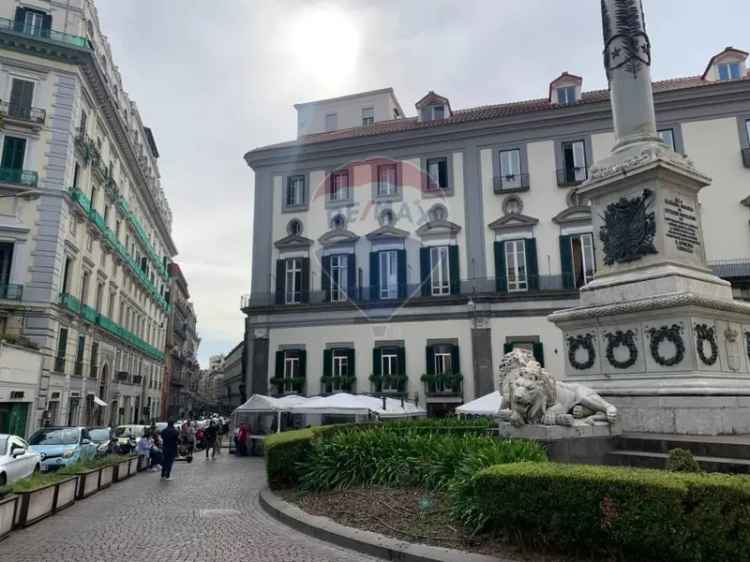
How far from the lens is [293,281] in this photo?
33.3 m

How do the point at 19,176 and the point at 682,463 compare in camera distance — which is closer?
the point at 682,463

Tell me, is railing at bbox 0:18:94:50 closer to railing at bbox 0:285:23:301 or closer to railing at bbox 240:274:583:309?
railing at bbox 0:285:23:301

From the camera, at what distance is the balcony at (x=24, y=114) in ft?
97.9

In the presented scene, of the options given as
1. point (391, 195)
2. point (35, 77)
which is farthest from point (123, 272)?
point (391, 195)

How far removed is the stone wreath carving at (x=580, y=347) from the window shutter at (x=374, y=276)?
20656 millimetres

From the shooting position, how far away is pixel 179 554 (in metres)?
7.35

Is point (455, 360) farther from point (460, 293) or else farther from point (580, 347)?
point (580, 347)

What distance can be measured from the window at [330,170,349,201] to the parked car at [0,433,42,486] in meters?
22.1

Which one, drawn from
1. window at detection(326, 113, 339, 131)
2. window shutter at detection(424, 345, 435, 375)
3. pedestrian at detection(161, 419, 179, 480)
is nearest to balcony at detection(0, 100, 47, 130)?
window at detection(326, 113, 339, 131)

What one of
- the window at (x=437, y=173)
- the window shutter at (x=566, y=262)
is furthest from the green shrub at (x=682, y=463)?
Result: the window at (x=437, y=173)

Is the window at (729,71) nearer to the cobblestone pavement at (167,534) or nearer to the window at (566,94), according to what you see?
the window at (566,94)

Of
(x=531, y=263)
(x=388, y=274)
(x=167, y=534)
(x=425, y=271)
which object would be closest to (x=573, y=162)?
(x=531, y=263)

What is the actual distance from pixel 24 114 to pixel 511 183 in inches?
1013

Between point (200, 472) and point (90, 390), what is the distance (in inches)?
826
